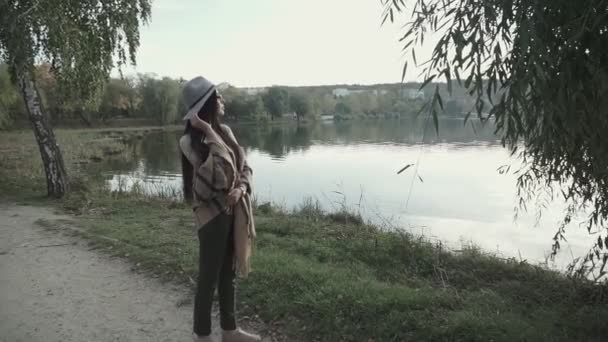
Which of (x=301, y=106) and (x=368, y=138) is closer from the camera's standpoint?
(x=368, y=138)

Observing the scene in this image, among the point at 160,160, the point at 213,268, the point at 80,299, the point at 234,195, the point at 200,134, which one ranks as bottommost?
the point at 160,160

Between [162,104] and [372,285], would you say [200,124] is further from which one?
[162,104]

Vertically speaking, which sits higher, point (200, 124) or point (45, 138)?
point (200, 124)

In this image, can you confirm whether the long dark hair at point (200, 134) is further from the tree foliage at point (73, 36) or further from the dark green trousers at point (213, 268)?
the tree foliage at point (73, 36)

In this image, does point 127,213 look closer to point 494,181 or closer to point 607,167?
point 607,167

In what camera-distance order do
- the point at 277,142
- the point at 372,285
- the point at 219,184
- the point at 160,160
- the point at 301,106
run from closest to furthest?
the point at 219,184 < the point at 372,285 < the point at 160,160 < the point at 277,142 < the point at 301,106

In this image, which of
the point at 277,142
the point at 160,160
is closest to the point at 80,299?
the point at 160,160

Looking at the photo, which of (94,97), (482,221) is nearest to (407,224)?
(482,221)

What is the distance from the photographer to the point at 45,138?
8117 mm

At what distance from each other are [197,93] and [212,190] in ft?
1.96

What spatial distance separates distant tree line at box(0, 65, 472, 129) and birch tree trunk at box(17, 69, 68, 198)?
0.74 m

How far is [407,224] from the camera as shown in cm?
953

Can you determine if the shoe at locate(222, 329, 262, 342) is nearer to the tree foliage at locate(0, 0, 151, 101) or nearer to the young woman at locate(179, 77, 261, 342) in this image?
the young woman at locate(179, 77, 261, 342)

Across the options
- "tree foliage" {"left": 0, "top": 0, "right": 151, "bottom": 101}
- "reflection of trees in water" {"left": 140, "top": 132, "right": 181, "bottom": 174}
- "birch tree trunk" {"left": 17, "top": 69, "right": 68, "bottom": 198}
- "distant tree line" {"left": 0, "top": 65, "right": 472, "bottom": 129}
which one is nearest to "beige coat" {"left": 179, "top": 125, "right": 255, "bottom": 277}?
"tree foliage" {"left": 0, "top": 0, "right": 151, "bottom": 101}
